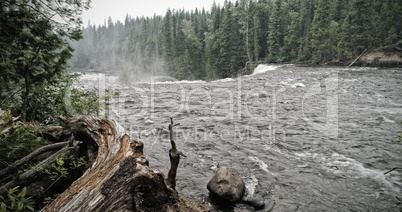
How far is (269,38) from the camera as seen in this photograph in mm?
49688

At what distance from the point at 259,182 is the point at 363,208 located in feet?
7.87

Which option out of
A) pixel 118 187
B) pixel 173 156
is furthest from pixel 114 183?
pixel 173 156

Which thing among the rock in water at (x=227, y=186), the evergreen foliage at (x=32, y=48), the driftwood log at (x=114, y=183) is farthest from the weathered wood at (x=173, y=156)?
the evergreen foliage at (x=32, y=48)

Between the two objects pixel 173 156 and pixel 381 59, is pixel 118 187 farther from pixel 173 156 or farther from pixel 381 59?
pixel 381 59

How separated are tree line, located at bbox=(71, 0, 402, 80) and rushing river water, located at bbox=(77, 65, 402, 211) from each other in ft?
89.3

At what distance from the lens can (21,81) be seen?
564cm

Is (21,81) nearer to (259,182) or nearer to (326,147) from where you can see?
(259,182)

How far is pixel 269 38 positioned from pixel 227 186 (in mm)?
50277

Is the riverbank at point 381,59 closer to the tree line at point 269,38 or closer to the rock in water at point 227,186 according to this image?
the tree line at point 269,38

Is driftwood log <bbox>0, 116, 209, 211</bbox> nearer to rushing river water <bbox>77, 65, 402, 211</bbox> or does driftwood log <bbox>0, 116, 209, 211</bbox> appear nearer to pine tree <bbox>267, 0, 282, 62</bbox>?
rushing river water <bbox>77, 65, 402, 211</bbox>

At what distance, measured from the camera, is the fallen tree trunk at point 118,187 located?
108 inches

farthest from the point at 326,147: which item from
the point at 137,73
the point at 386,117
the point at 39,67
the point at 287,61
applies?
the point at 137,73

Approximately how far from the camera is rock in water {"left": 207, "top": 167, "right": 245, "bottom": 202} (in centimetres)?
515

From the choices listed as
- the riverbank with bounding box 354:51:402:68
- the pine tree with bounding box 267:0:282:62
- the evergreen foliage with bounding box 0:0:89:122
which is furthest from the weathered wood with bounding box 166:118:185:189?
the pine tree with bounding box 267:0:282:62
